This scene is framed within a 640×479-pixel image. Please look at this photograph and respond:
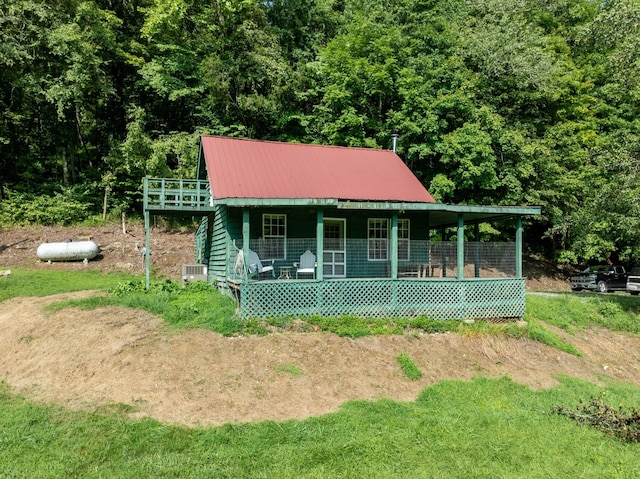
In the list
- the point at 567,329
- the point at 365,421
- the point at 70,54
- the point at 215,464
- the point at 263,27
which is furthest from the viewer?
the point at 263,27

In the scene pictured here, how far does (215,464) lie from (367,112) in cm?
2209

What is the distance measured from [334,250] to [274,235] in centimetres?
189

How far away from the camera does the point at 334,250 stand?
13625 mm

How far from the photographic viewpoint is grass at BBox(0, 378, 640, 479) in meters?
5.18

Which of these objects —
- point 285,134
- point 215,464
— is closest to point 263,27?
point 285,134

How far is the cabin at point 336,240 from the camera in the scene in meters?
10.8

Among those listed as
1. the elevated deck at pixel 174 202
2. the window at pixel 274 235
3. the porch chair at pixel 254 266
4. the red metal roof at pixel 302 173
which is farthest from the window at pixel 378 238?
the elevated deck at pixel 174 202

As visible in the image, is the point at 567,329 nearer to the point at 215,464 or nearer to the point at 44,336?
the point at 215,464

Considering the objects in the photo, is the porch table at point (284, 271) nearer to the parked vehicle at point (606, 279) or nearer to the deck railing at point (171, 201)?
the deck railing at point (171, 201)

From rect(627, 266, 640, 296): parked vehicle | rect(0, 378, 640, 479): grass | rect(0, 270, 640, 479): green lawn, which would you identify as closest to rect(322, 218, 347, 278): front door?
rect(0, 270, 640, 479): green lawn

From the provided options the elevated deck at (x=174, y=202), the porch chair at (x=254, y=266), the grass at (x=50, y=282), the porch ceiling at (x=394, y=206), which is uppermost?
the elevated deck at (x=174, y=202)

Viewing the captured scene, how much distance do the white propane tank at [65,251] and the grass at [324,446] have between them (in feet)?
42.1

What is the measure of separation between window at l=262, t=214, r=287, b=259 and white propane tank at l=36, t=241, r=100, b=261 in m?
10.2

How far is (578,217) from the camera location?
1952 centimetres
